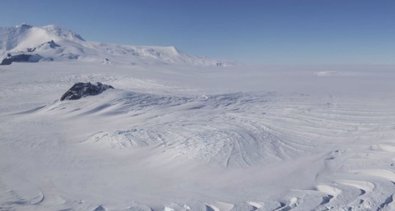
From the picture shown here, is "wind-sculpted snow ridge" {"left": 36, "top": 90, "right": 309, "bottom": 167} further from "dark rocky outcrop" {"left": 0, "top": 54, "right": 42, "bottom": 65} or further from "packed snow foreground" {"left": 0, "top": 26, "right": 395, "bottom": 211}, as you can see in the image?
"dark rocky outcrop" {"left": 0, "top": 54, "right": 42, "bottom": 65}

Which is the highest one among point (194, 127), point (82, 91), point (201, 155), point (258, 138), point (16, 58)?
point (16, 58)

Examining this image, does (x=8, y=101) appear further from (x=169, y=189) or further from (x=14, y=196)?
(x=169, y=189)

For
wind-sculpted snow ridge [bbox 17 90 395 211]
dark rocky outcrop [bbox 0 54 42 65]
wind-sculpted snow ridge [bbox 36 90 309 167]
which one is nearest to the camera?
wind-sculpted snow ridge [bbox 17 90 395 211]

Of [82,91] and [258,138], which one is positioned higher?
[82,91]

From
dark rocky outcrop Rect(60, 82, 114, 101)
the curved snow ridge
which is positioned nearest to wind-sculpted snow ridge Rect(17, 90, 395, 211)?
the curved snow ridge

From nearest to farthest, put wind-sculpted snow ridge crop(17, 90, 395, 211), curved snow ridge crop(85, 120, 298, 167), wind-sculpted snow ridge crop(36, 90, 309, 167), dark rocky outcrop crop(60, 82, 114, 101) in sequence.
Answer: wind-sculpted snow ridge crop(17, 90, 395, 211), curved snow ridge crop(85, 120, 298, 167), wind-sculpted snow ridge crop(36, 90, 309, 167), dark rocky outcrop crop(60, 82, 114, 101)

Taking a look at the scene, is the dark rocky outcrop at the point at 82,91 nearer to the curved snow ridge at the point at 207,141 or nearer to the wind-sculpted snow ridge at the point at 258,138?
the wind-sculpted snow ridge at the point at 258,138

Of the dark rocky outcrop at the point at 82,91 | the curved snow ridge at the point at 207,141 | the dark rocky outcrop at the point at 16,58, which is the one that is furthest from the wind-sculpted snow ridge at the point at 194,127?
the dark rocky outcrop at the point at 16,58

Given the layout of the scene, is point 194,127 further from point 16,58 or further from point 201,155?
point 16,58

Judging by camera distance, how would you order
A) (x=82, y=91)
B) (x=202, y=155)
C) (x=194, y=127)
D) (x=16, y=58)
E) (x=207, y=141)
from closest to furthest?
(x=202, y=155), (x=207, y=141), (x=194, y=127), (x=82, y=91), (x=16, y=58)

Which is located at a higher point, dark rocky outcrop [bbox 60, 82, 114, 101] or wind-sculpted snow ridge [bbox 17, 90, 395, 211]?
dark rocky outcrop [bbox 60, 82, 114, 101]

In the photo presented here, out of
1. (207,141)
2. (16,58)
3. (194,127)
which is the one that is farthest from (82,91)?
(16,58)
